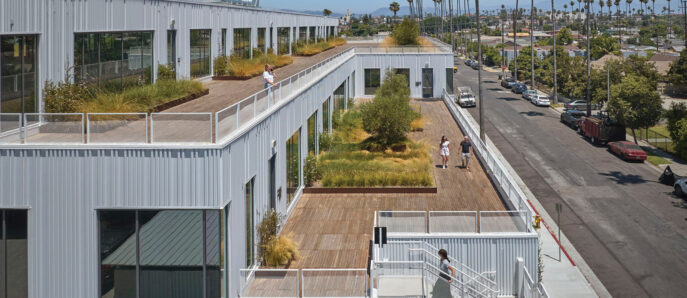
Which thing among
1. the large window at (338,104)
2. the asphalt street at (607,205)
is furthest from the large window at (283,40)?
the asphalt street at (607,205)

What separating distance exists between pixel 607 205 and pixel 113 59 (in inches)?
974

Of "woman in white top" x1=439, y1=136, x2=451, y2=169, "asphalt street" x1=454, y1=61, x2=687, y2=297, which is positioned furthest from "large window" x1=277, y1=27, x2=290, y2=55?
"woman in white top" x1=439, y1=136, x2=451, y2=169

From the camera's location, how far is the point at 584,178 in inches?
1613

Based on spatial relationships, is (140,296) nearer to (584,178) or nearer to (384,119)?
(384,119)

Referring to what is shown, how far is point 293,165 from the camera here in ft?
76.9

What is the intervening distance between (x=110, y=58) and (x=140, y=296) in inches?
392

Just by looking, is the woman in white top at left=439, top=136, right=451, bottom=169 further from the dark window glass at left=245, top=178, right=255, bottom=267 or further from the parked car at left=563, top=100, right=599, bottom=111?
the parked car at left=563, top=100, right=599, bottom=111

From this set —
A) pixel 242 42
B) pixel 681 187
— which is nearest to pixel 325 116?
pixel 242 42

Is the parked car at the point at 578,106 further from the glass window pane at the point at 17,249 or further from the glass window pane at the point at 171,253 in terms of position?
the glass window pane at the point at 17,249

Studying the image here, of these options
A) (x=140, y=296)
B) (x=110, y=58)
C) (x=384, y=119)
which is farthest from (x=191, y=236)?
(x=384, y=119)

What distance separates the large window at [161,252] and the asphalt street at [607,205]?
1384 cm

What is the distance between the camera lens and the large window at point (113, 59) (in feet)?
63.1

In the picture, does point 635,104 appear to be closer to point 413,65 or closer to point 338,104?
point 413,65

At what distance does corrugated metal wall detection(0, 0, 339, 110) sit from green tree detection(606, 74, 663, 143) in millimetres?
30382
